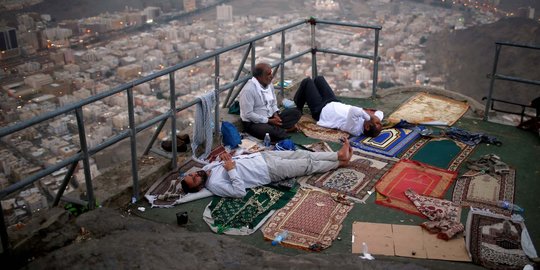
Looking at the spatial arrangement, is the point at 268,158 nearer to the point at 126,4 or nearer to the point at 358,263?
the point at 358,263

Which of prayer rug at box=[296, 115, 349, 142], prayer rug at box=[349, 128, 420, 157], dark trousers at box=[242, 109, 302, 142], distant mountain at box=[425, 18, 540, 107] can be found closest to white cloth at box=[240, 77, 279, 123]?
dark trousers at box=[242, 109, 302, 142]

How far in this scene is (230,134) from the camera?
6711 millimetres

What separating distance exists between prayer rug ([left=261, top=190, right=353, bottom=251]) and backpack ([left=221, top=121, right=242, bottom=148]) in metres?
1.32

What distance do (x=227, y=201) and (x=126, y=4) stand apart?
23.7 meters

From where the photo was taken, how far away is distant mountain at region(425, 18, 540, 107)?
Answer: 53.3 feet

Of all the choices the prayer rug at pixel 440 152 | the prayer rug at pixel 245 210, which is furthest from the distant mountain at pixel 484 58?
the prayer rug at pixel 245 210

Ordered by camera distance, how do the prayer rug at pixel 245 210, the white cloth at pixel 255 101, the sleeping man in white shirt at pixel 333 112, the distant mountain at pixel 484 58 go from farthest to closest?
the distant mountain at pixel 484 58 < the sleeping man in white shirt at pixel 333 112 < the white cloth at pixel 255 101 < the prayer rug at pixel 245 210

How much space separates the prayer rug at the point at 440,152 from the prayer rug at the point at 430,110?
0.70 meters

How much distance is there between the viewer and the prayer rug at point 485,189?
18.1ft

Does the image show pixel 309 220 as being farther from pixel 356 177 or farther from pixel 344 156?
pixel 344 156

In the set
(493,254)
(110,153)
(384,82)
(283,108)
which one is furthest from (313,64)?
(384,82)

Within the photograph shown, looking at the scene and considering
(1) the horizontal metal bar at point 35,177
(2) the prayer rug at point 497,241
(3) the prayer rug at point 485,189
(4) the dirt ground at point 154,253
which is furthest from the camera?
(3) the prayer rug at point 485,189

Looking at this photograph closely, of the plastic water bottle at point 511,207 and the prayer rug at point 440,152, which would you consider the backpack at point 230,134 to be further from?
the plastic water bottle at point 511,207

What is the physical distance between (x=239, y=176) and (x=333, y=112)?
2.38m
